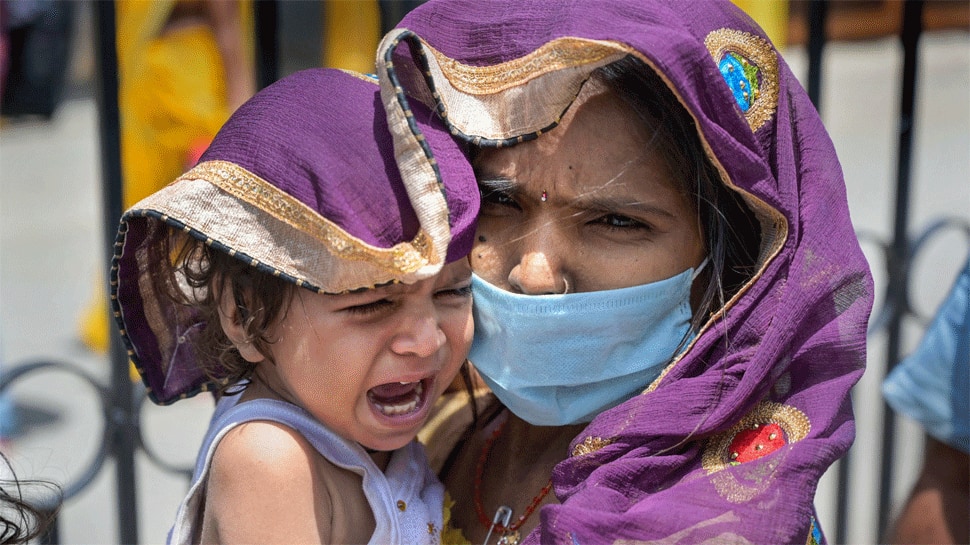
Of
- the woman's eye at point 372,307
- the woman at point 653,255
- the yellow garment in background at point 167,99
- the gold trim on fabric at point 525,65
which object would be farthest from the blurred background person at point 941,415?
the yellow garment in background at point 167,99

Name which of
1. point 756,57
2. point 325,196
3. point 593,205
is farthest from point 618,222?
point 325,196

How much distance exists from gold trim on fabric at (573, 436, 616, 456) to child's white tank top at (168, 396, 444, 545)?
318 mm

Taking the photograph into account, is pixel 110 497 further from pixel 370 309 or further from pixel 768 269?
pixel 768 269

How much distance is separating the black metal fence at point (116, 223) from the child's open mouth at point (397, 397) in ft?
3.27

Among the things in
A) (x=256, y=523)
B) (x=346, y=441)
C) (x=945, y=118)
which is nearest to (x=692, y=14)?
(x=346, y=441)

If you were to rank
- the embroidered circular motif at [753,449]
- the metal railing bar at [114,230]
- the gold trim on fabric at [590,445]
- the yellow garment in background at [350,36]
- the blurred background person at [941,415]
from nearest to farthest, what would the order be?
the embroidered circular motif at [753,449] < the gold trim on fabric at [590,445] < the blurred background person at [941,415] < the metal railing bar at [114,230] < the yellow garment in background at [350,36]

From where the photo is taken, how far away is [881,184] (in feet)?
27.5

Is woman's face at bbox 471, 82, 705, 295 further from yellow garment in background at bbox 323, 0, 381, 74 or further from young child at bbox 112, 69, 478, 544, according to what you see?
yellow garment in background at bbox 323, 0, 381, 74

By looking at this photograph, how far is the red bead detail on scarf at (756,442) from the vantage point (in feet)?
4.91

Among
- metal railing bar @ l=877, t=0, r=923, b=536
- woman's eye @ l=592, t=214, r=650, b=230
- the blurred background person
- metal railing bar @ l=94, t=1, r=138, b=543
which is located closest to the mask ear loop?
woman's eye @ l=592, t=214, r=650, b=230

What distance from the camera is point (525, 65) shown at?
1569 mm

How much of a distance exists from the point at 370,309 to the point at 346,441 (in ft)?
0.78

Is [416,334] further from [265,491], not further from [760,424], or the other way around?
[760,424]

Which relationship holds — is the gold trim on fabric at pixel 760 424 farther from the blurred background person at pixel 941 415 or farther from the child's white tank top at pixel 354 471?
the blurred background person at pixel 941 415
